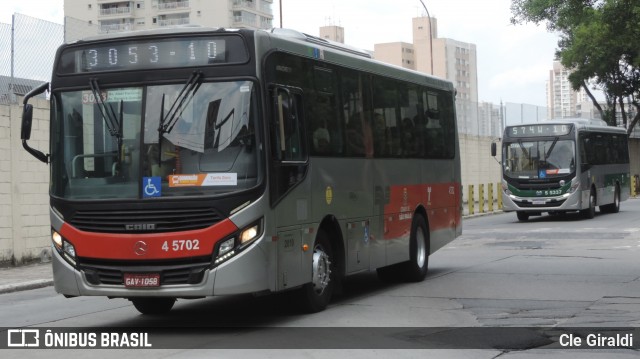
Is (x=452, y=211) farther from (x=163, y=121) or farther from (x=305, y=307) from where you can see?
(x=163, y=121)

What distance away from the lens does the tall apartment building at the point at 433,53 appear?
184375 millimetres

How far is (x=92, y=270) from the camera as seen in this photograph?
10.6 metres

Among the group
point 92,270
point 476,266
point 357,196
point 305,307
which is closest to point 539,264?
point 476,266

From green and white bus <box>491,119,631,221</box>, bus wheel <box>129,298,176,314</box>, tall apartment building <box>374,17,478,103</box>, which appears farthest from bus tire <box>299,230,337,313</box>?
tall apartment building <box>374,17,478,103</box>

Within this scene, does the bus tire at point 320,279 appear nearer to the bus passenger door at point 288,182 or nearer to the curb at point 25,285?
the bus passenger door at point 288,182

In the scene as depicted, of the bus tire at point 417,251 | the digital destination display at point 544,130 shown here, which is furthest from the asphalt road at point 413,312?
the digital destination display at point 544,130

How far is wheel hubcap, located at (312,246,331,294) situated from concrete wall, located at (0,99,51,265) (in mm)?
9786

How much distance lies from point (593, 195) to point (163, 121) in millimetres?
26569

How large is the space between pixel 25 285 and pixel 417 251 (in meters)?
6.20

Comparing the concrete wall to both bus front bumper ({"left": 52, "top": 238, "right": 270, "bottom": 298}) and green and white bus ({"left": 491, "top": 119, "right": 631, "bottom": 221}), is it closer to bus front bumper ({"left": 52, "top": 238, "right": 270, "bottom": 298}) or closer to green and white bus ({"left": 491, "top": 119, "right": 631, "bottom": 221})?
bus front bumper ({"left": 52, "top": 238, "right": 270, "bottom": 298})

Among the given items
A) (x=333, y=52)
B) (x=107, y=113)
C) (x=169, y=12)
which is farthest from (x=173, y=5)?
(x=107, y=113)

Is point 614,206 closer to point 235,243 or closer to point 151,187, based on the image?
point 235,243

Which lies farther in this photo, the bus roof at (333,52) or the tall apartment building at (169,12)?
the tall apartment building at (169,12)

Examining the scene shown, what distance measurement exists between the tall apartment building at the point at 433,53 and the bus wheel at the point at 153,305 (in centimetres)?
16989
